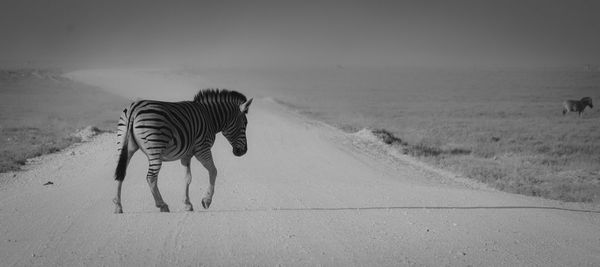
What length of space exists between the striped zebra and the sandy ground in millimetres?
833

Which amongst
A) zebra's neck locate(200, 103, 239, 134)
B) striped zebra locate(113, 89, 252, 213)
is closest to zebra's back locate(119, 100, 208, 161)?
striped zebra locate(113, 89, 252, 213)

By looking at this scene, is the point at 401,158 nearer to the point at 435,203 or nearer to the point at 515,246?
the point at 435,203

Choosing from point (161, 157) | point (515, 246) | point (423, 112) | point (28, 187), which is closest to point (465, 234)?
point (515, 246)

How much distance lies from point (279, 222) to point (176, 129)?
2101 mm

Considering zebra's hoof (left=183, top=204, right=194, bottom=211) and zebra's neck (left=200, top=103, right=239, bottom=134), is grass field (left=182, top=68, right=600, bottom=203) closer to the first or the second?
zebra's neck (left=200, top=103, right=239, bottom=134)

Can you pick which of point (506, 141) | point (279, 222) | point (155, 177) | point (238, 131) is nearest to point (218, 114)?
point (238, 131)

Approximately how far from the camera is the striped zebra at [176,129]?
271 inches

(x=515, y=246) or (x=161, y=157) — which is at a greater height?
(x=161, y=157)

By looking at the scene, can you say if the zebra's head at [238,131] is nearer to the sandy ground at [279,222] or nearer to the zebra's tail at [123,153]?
the sandy ground at [279,222]

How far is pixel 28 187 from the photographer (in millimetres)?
9508

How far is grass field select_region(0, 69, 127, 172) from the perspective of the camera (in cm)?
1493

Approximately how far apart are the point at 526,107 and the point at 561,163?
24018 mm

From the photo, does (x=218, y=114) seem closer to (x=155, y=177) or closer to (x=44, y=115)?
(x=155, y=177)

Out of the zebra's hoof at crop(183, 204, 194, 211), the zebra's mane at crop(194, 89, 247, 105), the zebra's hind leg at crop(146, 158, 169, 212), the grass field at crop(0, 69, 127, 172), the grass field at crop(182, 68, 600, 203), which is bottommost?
the grass field at crop(182, 68, 600, 203)
